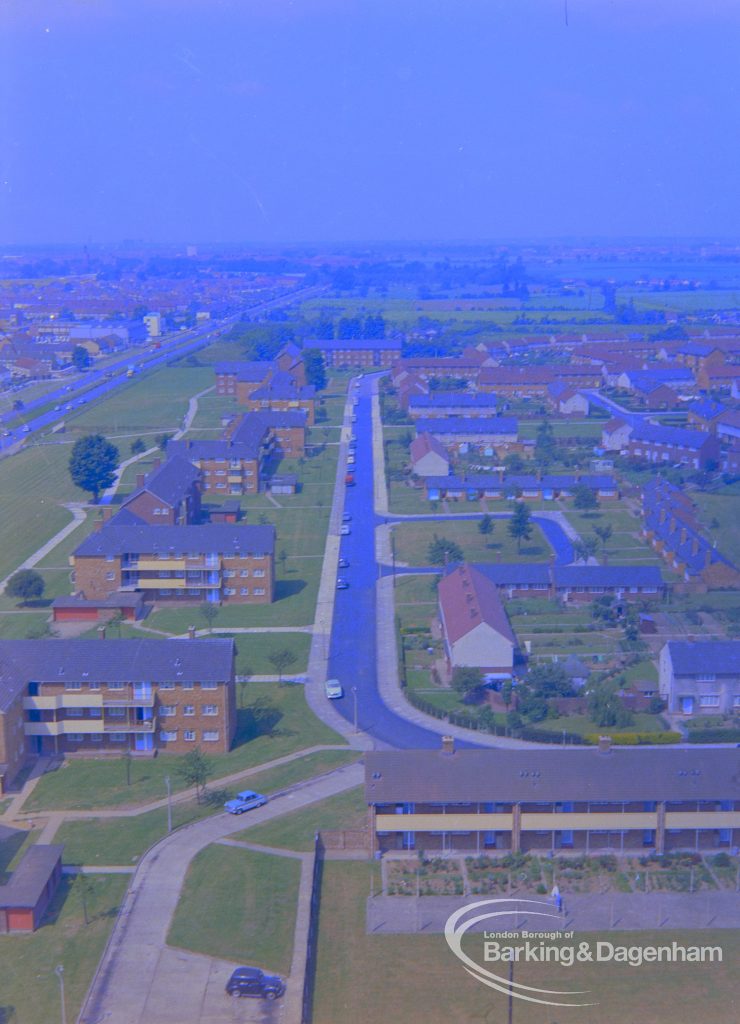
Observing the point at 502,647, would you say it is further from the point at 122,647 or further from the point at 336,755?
the point at 122,647

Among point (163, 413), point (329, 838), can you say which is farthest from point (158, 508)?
point (163, 413)

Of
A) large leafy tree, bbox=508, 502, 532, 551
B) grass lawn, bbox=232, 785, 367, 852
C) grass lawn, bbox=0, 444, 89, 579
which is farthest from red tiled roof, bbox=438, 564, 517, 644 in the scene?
grass lawn, bbox=0, 444, 89, 579

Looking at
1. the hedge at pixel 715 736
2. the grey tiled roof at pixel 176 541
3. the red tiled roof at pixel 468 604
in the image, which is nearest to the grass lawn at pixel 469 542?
the red tiled roof at pixel 468 604

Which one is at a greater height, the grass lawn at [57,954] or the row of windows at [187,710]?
the row of windows at [187,710]

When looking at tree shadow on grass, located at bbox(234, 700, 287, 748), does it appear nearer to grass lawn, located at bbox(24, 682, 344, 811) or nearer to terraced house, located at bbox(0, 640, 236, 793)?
grass lawn, located at bbox(24, 682, 344, 811)

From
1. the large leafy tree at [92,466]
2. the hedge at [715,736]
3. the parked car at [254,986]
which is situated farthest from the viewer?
the large leafy tree at [92,466]

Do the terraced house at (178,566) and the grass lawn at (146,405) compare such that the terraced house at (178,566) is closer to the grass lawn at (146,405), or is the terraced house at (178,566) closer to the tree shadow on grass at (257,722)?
the tree shadow on grass at (257,722)
